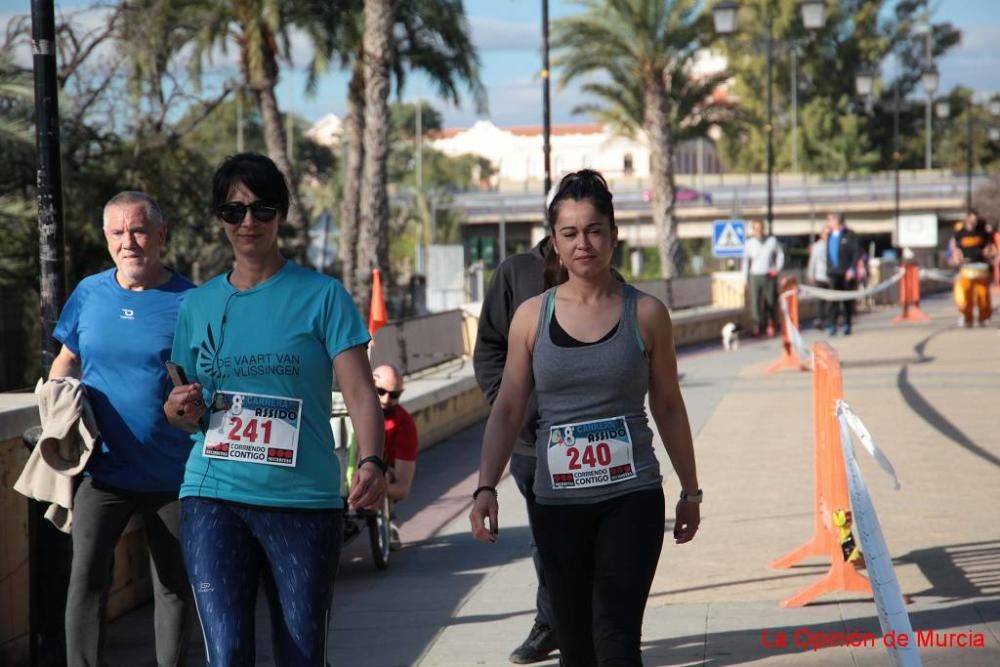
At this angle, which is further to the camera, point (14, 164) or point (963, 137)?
point (963, 137)

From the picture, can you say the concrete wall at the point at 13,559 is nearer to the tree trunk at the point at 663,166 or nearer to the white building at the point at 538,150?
the tree trunk at the point at 663,166

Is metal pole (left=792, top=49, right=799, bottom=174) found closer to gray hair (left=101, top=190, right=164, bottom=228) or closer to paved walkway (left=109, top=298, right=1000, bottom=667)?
paved walkway (left=109, top=298, right=1000, bottom=667)

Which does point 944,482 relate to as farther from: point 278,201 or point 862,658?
point 278,201

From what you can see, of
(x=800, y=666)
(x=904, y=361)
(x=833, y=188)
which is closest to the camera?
(x=800, y=666)

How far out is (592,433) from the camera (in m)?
4.32

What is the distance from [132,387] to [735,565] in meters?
3.91

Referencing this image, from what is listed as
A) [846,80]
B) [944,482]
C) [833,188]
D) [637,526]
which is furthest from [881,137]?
[637,526]

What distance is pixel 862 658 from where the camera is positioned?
240 inches

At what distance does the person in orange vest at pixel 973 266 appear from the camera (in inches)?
1041

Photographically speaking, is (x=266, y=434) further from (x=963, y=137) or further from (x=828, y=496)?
(x=963, y=137)

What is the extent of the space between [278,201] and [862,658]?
3045 millimetres

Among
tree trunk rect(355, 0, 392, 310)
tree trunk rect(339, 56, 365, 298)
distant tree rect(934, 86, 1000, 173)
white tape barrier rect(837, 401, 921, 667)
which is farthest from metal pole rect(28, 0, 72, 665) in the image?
distant tree rect(934, 86, 1000, 173)

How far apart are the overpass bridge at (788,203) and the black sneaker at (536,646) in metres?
81.5

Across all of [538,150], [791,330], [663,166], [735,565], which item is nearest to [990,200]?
[663,166]
